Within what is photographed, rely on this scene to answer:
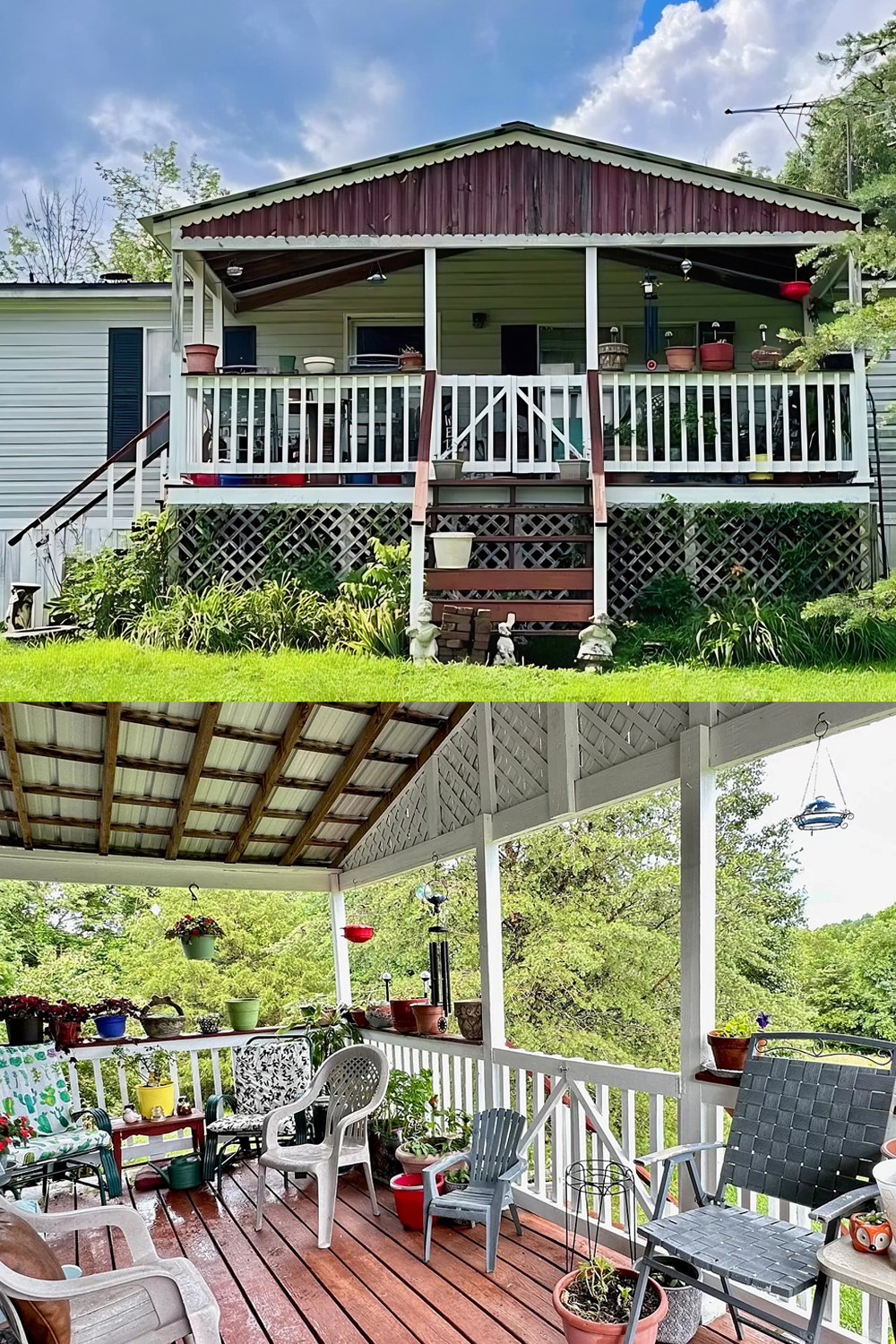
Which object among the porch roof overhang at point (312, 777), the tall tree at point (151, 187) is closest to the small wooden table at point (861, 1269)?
the porch roof overhang at point (312, 777)

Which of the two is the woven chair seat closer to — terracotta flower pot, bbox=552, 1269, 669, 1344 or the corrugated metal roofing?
terracotta flower pot, bbox=552, 1269, 669, 1344

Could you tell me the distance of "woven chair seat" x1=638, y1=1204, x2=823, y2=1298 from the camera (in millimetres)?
3375

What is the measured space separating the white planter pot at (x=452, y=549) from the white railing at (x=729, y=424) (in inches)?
58.1

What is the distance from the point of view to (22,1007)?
7.26m

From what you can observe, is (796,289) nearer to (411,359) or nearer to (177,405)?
(411,359)

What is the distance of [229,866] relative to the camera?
9516 millimetres

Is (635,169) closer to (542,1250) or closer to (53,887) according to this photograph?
(542,1250)

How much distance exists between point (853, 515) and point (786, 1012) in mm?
8908

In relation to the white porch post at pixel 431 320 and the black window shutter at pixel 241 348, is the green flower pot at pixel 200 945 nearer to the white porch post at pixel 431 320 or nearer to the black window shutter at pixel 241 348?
the white porch post at pixel 431 320

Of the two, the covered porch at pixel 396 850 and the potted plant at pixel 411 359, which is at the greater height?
the potted plant at pixel 411 359

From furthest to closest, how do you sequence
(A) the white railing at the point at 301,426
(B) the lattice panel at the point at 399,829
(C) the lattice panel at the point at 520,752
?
1. (A) the white railing at the point at 301,426
2. (B) the lattice panel at the point at 399,829
3. (C) the lattice panel at the point at 520,752

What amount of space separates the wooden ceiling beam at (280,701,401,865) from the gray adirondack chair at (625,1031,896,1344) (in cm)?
347

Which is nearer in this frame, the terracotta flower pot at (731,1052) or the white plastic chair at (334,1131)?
the terracotta flower pot at (731,1052)

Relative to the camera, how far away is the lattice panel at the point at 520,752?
20.3 feet
